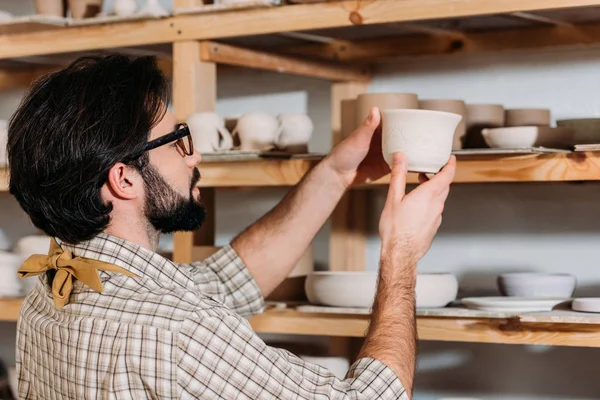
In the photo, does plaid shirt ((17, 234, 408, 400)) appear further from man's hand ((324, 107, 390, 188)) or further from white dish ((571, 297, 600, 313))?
white dish ((571, 297, 600, 313))

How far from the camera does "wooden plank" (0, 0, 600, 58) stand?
1.76 meters

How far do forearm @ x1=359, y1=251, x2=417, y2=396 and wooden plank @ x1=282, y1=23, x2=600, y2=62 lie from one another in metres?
0.84

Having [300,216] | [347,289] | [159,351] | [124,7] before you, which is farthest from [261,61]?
[159,351]

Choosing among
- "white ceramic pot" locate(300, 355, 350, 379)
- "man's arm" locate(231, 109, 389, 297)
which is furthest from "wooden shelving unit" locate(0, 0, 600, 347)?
"white ceramic pot" locate(300, 355, 350, 379)

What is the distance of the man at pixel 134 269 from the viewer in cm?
129

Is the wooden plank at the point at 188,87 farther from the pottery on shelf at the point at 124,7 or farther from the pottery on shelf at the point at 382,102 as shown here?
the pottery on shelf at the point at 382,102

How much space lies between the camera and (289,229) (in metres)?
1.85

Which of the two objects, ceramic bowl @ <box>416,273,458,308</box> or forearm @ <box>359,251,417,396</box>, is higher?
forearm @ <box>359,251,417,396</box>

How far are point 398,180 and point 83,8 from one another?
1064 millimetres

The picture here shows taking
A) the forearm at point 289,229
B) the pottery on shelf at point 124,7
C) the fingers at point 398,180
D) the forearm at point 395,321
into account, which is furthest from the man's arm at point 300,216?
the pottery on shelf at point 124,7

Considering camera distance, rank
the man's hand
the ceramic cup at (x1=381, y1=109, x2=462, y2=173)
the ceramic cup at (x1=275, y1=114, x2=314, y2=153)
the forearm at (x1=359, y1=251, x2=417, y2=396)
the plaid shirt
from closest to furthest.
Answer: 1. the plaid shirt
2. the forearm at (x1=359, y1=251, x2=417, y2=396)
3. the ceramic cup at (x1=381, y1=109, x2=462, y2=173)
4. the man's hand
5. the ceramic cup at (x1=275, y1=114, x2=314, y2=153)

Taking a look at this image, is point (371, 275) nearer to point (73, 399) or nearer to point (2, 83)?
point (73, 399)

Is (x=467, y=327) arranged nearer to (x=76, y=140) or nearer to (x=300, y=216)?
(x=300, y=216)

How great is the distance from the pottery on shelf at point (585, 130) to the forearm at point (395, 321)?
1.76 feet
